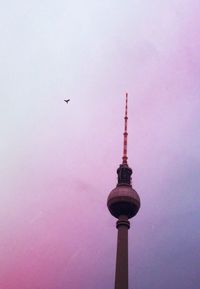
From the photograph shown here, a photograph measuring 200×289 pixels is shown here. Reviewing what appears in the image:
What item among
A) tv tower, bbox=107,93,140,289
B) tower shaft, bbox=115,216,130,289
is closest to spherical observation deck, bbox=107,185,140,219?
tv tower, bbox=107,93,140,289

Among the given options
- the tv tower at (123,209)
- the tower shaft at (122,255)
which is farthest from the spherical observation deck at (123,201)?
the tower shaft at (122,255)

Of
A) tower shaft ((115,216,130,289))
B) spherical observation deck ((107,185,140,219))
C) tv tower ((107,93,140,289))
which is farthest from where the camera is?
spherical observation deck ((107,185,140,219))

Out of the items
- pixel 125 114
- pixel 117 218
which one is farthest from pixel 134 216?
pixel 125 114

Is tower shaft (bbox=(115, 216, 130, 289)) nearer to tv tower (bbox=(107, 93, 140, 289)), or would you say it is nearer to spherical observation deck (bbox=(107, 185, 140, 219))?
tv tower (bbox=(107, 93, 140, 289))

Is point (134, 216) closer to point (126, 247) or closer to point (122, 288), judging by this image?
point (126, 247)

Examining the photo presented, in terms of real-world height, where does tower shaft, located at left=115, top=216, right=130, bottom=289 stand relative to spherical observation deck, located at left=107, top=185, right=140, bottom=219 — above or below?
below

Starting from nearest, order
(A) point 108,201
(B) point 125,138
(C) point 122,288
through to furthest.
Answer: (C) point 122,288 < (A) point 108,201 < (B) point 125,138

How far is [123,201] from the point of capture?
120 m

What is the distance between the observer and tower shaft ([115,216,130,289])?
114500 millimetres

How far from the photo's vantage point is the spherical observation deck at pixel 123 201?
120m

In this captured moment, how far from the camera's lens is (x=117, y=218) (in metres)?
125

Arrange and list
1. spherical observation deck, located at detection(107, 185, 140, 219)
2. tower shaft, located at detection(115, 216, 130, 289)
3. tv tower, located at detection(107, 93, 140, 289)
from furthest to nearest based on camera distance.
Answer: spherical observation deck, located at detection(107, 185, 140, 219) < tv tower, located at detection(107, 93, 140, 289) < tower shaft, located at detection(115, 216, 130, 289)

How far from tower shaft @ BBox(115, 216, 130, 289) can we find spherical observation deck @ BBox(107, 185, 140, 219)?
1595mm

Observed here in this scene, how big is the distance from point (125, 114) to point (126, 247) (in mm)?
33401
